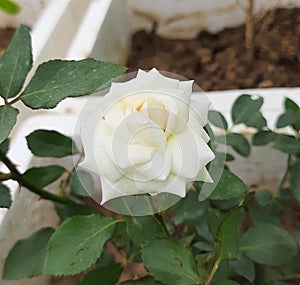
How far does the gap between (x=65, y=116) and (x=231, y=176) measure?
362 millimetres

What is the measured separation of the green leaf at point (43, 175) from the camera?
2.09ft

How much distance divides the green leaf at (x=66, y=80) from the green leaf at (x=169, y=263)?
0.46 ft

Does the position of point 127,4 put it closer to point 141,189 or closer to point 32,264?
point 32,264

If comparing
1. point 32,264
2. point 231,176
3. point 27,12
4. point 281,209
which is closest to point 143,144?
point 231,176

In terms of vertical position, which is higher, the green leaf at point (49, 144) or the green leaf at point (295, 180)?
the green leaf at point (49, 144)

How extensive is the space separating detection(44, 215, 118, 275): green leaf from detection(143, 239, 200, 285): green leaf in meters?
0.04

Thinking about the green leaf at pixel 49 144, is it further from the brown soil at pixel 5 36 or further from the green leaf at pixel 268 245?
the brown soil at pixel 5 36

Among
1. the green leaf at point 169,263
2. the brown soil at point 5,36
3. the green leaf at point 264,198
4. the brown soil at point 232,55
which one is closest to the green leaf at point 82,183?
the green leaf at point 169,263

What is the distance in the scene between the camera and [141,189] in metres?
0.42

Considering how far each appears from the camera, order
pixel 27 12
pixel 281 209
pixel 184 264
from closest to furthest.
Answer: pixel 184 264 < pixel 281 209 < pixel 27 12

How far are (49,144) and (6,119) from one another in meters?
0.18

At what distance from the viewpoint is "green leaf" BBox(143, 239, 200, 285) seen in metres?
0.51

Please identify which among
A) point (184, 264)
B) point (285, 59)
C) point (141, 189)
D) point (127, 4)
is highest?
point (141, 189)

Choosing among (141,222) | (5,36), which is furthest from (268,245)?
(5,36)
